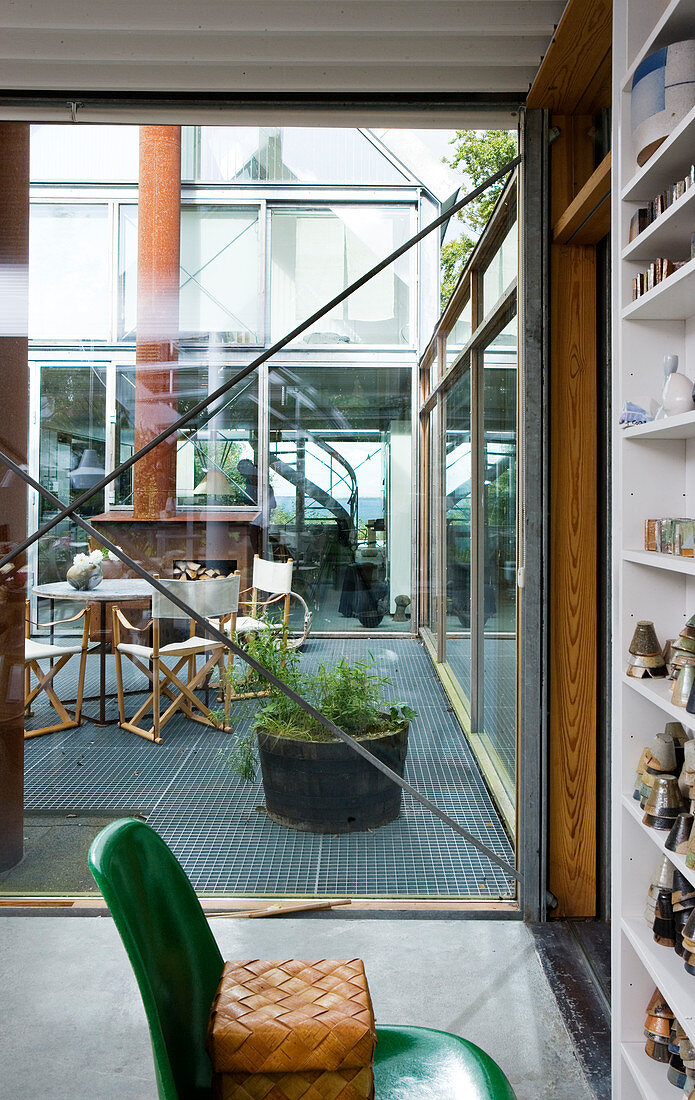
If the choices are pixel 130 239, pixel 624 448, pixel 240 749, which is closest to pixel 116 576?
pixel 240 749

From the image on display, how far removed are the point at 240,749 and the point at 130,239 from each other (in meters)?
1.76

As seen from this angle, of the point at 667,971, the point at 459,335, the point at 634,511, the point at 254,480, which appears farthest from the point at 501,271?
the point at 667,971

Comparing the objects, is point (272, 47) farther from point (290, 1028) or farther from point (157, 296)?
point (290, 1028)

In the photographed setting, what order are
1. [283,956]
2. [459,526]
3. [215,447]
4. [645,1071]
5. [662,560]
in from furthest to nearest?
[459,526] < [215,447] < [283,956] < [645,1071] < [662,560]

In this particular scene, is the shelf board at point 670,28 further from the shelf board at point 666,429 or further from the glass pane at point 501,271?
the glass pane at point 501,271

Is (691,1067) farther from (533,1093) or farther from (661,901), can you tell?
(533,1093)

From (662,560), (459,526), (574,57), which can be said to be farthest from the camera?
(459,526)

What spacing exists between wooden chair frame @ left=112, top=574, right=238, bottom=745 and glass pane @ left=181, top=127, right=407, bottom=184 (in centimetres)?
152

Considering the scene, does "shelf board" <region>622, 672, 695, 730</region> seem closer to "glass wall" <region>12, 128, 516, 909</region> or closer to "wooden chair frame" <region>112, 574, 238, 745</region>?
"glass wall" <region>12, 128, 516, 909</region>

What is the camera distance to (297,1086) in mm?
1190

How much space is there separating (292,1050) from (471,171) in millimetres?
2644

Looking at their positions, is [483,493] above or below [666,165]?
below

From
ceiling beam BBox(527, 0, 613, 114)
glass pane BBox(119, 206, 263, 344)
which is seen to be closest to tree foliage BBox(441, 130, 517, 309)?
ceiling beam BBox(527, 0, 613, 114)

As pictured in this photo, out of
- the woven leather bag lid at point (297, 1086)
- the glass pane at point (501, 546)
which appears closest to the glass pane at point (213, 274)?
the glass pane at point (501, 546)
